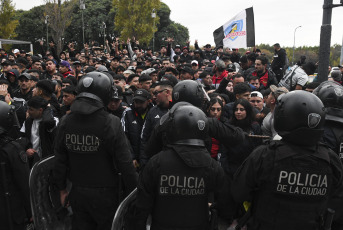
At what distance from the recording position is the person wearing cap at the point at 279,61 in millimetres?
9891

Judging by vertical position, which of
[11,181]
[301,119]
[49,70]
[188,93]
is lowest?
[11,181]

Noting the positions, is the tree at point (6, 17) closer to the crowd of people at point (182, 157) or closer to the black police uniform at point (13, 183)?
the crowd of people at point (182, 157)

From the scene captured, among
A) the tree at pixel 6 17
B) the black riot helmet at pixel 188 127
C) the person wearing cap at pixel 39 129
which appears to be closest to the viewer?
the black riot helmet at pixel 188 127

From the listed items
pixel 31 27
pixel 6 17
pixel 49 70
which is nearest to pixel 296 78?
pixel 49 70

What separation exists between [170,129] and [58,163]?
54.2 inches

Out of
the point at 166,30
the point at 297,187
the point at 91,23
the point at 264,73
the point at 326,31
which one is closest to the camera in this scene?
the point at 297,187

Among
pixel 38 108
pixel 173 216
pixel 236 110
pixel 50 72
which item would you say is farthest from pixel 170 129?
pixel 50 72

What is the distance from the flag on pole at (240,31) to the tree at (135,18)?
29.3m

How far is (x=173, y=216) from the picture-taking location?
2568mm

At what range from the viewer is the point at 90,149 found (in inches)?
121

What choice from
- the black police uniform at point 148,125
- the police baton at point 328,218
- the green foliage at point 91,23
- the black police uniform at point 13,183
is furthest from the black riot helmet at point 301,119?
the green foliage at point 91,23

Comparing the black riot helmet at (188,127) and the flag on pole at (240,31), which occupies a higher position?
the flag on pole at (240,31)

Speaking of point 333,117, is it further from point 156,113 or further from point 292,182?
point 156,113

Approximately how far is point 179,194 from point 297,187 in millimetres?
913
